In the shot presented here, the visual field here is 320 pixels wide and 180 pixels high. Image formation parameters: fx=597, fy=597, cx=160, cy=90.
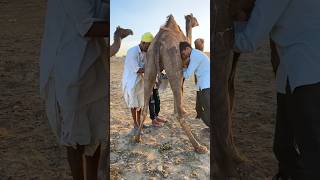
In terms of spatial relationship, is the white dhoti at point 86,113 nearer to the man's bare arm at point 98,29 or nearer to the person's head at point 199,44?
the man's bare arm at point 98,29

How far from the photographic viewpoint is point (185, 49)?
1893mm

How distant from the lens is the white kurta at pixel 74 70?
Result: 183cm

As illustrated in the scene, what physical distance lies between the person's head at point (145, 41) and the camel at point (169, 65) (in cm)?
A: 1

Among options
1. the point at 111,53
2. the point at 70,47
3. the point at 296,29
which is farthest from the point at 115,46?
the point at 296,29

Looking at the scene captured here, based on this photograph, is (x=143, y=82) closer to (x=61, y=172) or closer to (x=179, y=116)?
(x=179, y=116)

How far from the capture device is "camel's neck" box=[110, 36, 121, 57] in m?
1.81

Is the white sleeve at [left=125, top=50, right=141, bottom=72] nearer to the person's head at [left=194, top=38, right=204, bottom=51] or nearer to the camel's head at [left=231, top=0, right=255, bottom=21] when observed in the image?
the person's head at [left=194, top=38, right=204, bottom=51]

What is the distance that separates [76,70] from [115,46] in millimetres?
143

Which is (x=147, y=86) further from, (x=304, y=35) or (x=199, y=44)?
(x=304, y=35)

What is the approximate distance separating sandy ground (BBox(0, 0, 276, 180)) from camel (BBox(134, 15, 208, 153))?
0.02 m

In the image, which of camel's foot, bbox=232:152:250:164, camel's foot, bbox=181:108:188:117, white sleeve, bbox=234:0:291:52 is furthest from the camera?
camel's foot, bbox=232:152:250:164

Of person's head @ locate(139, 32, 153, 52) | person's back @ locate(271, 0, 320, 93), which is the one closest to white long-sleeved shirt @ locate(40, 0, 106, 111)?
person's head @ locate(139, 32, 153, 52)

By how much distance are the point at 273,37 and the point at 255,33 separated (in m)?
0.07

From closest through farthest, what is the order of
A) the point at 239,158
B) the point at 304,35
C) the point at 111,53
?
the point at 304,35 → the point at 111,53 → the point at 239,158
